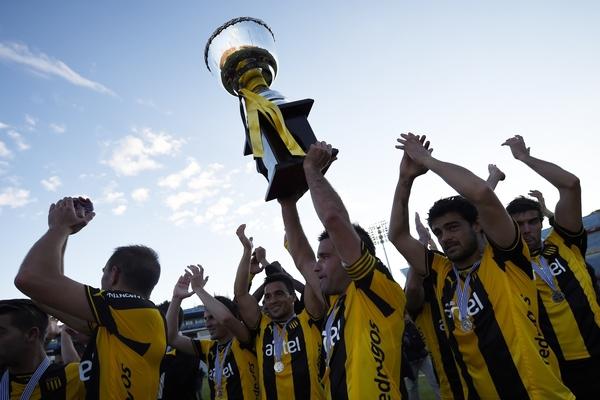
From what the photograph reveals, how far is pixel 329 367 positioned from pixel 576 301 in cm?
222

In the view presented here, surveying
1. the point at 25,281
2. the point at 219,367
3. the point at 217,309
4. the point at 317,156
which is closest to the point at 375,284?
the point at 317,156

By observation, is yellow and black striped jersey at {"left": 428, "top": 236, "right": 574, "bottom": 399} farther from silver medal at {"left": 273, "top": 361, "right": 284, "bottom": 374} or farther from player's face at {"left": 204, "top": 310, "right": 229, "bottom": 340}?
player's face at {"left": 204, "top": 310, "right": 229, "bottom": 340}

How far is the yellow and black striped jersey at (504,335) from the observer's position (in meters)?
2.22

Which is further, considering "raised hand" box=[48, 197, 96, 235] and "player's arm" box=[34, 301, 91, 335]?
"player's arm" box=[34, 301, 91, 335]

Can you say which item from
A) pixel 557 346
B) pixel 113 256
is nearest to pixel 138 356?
pixel 113 256

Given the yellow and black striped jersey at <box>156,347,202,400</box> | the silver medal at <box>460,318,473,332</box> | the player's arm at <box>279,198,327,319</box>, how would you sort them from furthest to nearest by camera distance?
the yellow and black striped jersey at <box>156,347,202,400</box> < the player's arm at <box>279,198,327,319</box> < the silver medal at <box>460,318,473,332</box>

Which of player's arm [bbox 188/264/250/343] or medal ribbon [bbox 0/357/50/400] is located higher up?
player's arm [bbox 188/264/250/343]

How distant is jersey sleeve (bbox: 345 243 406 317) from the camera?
2.20 m

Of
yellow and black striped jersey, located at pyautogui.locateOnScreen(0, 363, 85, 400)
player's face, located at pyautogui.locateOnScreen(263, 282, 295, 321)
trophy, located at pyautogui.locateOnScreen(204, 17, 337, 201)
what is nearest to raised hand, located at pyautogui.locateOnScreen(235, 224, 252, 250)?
player's face, located at pyautogui.locateOnScreen(263, 282, 295, 321)

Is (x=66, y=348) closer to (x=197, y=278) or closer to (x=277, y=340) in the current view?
(x=197, y=278)

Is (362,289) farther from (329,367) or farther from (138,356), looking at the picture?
(138,356)

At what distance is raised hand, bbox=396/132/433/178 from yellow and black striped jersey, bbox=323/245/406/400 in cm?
88

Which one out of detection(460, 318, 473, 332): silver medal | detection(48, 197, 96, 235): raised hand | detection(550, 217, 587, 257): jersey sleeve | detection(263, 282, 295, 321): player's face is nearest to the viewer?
detection(48, 197, 96, 235): raised hand

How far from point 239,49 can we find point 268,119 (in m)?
0.70
